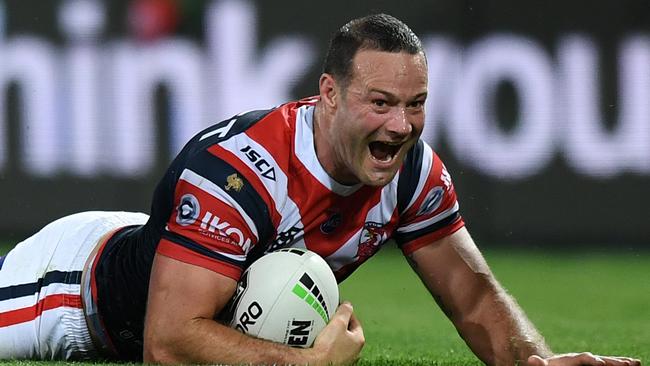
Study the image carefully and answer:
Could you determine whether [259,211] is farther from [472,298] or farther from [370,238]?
[472,298]

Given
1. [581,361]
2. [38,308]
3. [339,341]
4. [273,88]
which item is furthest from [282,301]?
[273,88]

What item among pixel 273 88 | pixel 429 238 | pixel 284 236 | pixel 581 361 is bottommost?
pixel 273 88

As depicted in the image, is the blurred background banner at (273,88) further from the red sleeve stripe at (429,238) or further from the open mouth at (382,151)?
the open mouth at (382,151)

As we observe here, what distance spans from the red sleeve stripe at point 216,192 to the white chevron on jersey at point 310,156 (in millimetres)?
371

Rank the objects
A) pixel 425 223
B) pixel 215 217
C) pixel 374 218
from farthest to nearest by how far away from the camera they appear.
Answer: pixel 425 223
pixel 374 218
pixel 215 217

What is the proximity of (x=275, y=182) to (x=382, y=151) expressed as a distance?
1.40 ft

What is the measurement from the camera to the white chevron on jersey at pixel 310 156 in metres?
5.15

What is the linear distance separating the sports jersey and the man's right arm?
0.05 m

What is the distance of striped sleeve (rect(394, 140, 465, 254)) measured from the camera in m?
5.35

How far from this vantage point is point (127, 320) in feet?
17.7

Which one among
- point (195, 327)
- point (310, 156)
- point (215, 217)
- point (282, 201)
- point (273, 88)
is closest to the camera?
point (195, 327)

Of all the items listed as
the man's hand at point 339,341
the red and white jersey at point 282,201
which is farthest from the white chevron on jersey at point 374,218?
the man's hand at point 339,341

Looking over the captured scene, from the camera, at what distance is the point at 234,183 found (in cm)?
490

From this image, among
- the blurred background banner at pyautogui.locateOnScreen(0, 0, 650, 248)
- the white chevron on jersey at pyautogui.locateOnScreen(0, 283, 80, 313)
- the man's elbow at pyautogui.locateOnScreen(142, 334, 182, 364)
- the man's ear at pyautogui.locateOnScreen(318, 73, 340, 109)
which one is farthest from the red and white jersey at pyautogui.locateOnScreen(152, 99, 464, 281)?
the blurred background banner at pyautogui.locateOnScreen(0, 0, 650, 248)
